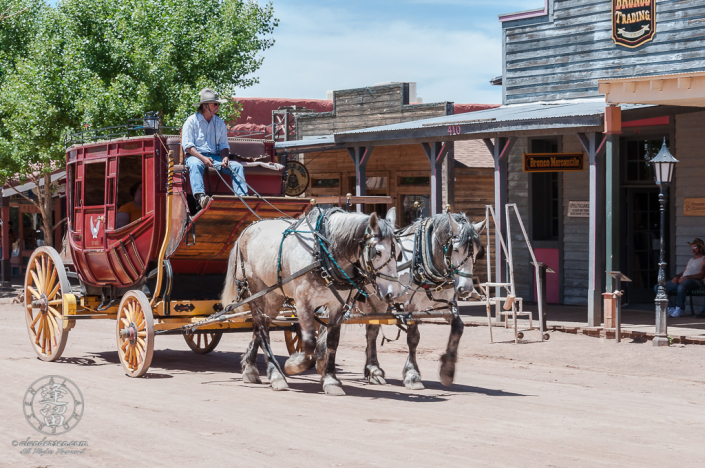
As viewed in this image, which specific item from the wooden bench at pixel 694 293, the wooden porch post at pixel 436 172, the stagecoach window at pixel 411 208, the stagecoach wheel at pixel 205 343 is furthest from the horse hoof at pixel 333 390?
the stagecoach window at pixel 411 208

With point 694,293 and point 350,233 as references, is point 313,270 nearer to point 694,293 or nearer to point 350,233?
point 350,233

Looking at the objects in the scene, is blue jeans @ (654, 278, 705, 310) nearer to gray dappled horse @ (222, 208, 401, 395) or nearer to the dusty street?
the dusty street

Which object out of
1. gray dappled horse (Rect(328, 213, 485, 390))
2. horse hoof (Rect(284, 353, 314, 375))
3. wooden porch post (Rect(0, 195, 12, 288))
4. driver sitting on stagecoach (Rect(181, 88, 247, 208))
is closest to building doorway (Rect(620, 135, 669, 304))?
gray dappled horse (Rect(328, 213, 485, 390))

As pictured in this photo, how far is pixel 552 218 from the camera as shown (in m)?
19.5

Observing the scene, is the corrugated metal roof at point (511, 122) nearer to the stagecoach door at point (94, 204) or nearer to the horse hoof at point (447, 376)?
the horse hoof at point (447, 376)

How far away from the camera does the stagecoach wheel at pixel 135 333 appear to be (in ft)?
33.7

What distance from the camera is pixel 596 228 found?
1459cm

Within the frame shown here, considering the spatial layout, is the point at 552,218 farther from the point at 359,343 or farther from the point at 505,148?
the point at 359,343

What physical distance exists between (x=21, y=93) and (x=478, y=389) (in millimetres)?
16809

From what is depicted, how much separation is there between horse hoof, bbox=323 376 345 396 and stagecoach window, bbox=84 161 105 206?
4716 mm

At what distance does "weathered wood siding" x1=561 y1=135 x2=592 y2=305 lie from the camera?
18.5 meters

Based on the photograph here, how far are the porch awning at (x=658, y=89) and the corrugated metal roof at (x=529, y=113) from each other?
2.38 feet

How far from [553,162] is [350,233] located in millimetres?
9851

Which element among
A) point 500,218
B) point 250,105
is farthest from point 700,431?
point 250,105
